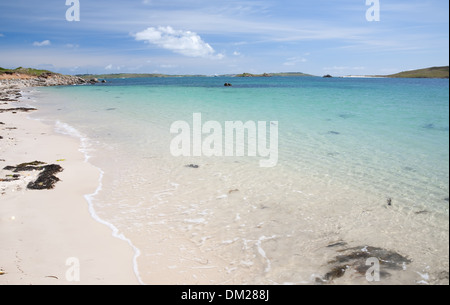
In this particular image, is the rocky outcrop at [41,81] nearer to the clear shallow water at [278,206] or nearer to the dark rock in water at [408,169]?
the clear shallow water at [278,206]

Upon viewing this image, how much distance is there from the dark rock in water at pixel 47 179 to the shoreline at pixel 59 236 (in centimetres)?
15

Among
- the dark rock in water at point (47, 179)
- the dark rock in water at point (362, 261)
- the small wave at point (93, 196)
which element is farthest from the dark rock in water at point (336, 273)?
the dark rock in water at point (47, 179)

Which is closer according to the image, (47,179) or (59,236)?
(59,236)

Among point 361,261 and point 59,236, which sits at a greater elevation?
point 59,236

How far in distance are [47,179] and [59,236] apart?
3565 mm

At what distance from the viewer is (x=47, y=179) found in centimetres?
871

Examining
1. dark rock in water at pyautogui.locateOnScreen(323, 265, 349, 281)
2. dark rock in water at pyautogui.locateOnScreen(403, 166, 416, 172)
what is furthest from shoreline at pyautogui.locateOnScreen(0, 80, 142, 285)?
Result: dark rock in water at pyautogui.locateOnScreen(403, 166, 416, 172)

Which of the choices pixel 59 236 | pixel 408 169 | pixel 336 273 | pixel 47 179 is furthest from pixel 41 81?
pixel 336 273

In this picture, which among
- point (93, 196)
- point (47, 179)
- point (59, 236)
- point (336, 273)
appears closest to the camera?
point (336, 273)

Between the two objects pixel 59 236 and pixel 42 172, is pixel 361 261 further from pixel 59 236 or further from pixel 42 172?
pixel 42 172

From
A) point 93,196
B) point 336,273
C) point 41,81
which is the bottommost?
point 336,273

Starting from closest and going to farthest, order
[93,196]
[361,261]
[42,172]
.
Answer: [361,261] < [93,196] < [42,172]
